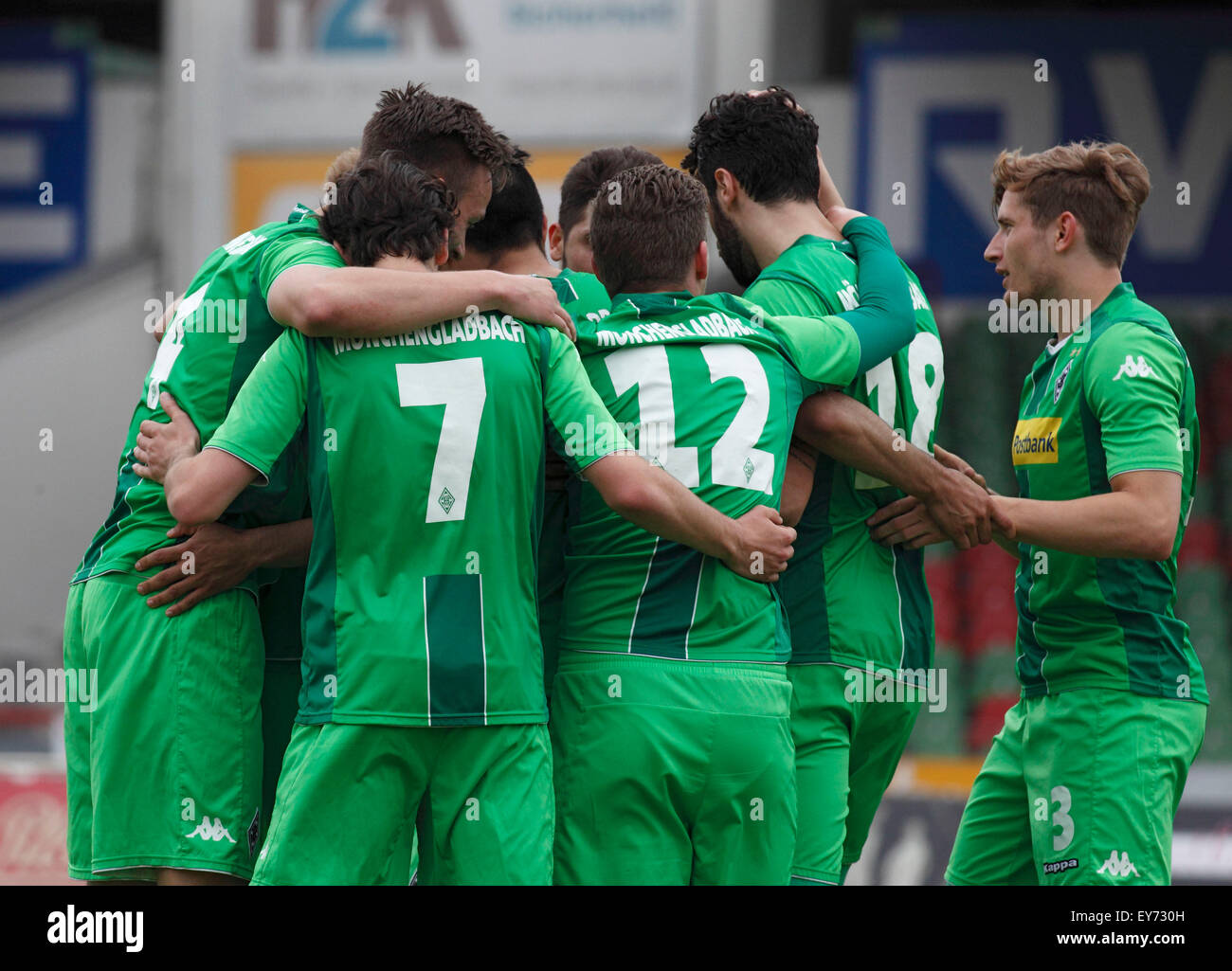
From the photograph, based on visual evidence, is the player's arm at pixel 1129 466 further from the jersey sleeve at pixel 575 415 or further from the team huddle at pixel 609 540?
the jersey sleeve at pixel 575 415

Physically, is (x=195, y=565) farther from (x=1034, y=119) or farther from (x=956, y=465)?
(x=1034, y=119)

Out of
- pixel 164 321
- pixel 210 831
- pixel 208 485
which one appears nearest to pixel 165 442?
pixel 208 485

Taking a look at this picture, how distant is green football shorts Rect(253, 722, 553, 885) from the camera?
3160 mm

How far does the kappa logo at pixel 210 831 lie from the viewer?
11.6ft

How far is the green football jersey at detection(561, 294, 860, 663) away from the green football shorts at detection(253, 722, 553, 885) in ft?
1.34

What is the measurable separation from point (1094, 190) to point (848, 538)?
3.94ft

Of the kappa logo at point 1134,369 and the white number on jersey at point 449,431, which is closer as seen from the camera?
the white number on jersey at point 449,431

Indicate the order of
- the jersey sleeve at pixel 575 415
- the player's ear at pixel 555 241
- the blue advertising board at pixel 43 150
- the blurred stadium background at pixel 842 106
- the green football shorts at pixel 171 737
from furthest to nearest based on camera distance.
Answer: the blue advertising board at pixel 43 150, the blurred stadium background at pixel 842 106, the player's ear at pixel 555 241, the green football shorts at pixel 171 737, the jersey sleeve at pixel 575 415

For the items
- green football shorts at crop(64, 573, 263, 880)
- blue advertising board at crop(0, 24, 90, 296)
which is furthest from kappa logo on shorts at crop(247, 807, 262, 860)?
blue advertising board at crop(0, 24, 90, 296)

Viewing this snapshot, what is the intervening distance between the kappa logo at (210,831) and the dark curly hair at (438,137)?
1692 mm

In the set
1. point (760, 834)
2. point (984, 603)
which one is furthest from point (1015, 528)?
point (984, 603)

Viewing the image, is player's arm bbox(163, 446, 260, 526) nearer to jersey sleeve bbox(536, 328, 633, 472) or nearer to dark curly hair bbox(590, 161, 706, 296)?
jersey sleeve bbox(536, 328, 633, 472)

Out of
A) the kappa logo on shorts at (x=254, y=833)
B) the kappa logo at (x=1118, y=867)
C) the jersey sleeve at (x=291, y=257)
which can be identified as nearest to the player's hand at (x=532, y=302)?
the jersey sleeve at (x=291, y=257)

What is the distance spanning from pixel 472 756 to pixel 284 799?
420 mm
